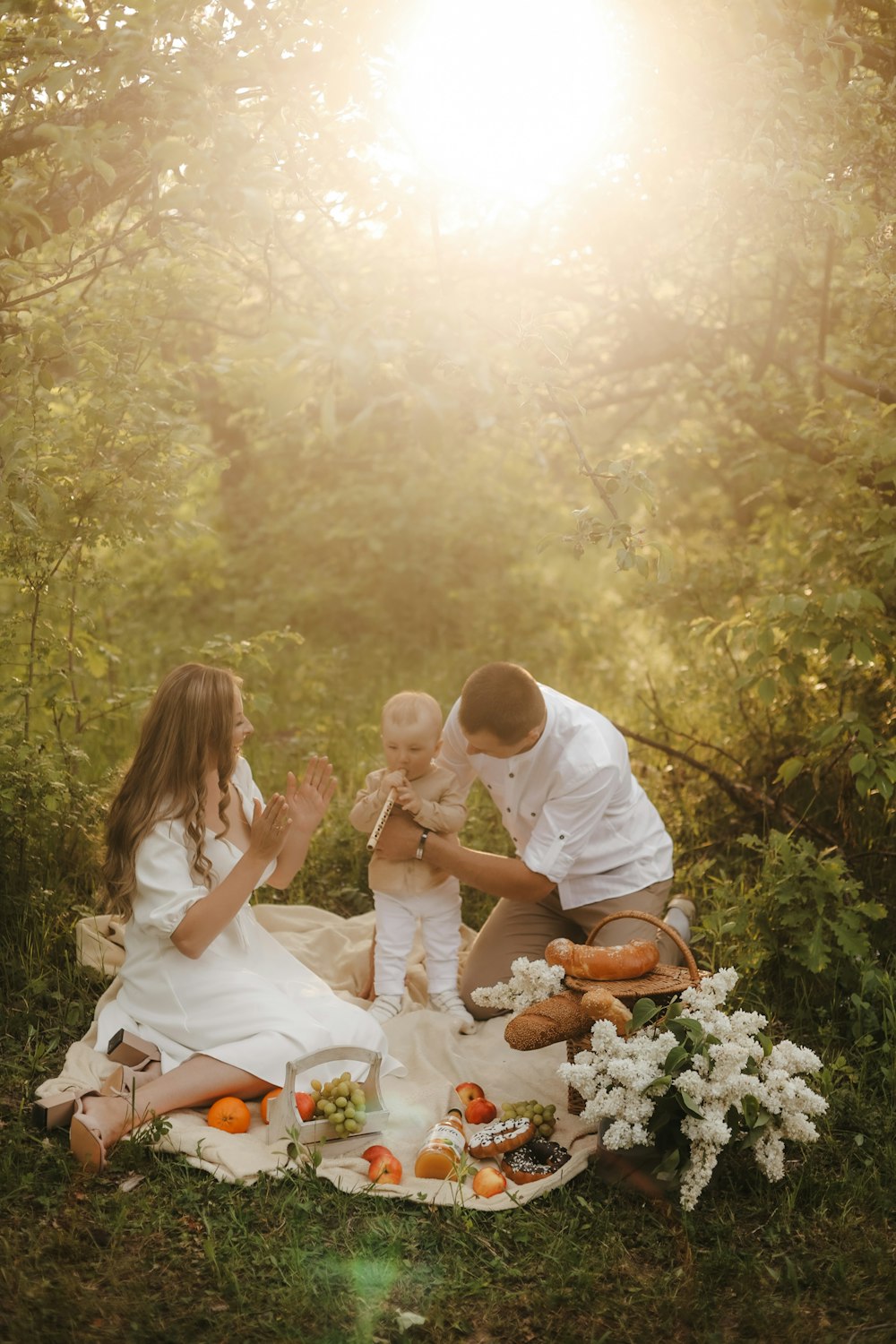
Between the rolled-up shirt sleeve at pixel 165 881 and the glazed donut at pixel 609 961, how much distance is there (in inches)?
46.6

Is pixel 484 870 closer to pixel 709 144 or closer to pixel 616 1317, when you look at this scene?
pixel 616 1317

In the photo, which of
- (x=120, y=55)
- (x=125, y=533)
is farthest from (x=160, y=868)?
(x=120, y=55)

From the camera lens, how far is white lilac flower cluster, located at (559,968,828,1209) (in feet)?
9.49

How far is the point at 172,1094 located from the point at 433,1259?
98 cm

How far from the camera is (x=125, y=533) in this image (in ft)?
15.2

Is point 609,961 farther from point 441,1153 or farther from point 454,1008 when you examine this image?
point 454,1008

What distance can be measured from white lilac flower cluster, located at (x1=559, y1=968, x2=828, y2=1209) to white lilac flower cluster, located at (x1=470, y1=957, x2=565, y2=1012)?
0.31 meters

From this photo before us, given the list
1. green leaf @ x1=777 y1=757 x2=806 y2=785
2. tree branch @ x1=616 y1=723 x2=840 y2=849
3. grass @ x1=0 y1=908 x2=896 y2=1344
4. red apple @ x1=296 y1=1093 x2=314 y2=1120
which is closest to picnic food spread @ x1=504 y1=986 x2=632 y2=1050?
grass @ x1=0 y1=908 x2=896 y2=1344

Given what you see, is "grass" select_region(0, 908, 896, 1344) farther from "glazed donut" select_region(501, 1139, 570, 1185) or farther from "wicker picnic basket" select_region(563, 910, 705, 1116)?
"wicker picnic basket" select_region(563, 910, 705, 1116)

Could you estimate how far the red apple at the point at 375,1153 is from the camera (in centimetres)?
323

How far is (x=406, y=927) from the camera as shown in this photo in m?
4.35

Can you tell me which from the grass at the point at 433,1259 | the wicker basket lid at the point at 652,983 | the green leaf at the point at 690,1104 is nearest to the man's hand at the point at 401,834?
the wicker basket lid at the point at 652,983

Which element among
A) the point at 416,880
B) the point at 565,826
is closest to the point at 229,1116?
the point at 416,880

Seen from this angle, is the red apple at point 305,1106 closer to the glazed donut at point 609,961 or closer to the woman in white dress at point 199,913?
the woman in white dress at point 199,913
